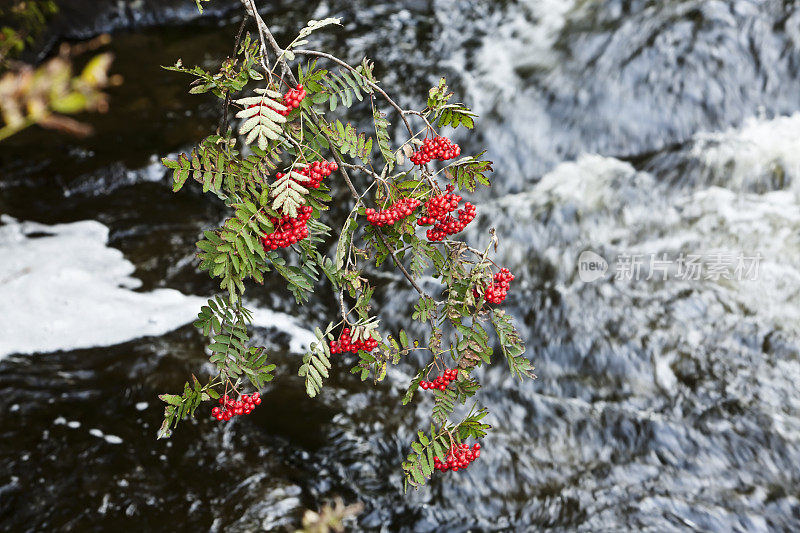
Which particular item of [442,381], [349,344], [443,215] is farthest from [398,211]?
[442,381]

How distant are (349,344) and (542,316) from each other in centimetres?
230

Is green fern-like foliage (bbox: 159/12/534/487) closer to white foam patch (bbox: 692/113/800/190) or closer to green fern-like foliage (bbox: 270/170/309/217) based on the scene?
green fern-like foliage (bbox: 270/170/309/217)

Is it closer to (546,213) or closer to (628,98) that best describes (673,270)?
(546,213)

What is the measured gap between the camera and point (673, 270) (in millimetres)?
3803

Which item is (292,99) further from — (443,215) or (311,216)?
(443,215)

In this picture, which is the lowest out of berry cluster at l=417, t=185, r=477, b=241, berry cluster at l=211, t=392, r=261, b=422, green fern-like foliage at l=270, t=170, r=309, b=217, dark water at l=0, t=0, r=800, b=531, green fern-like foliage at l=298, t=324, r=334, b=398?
dark water at l=0, t=0, r=800, b=531

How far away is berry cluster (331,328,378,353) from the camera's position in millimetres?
1545

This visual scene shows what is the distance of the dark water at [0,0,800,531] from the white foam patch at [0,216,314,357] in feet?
0.31

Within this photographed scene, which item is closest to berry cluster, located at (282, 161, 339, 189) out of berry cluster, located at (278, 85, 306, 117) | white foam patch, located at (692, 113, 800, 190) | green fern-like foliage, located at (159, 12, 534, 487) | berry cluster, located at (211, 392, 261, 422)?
green fern-like foliage, located at (159, 12, 534, 487)

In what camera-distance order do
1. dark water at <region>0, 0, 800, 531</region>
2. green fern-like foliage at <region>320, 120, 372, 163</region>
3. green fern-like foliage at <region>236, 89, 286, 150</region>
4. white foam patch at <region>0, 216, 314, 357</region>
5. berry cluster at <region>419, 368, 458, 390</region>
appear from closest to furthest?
green fern-like foliage at <region>236, 89, 286, 150</region>, green fern-like foliage at <region>320, 120, 372, 163</region>, berry cluster at <region>419, 368, 458, 390</region>, dark water at <region>0, 0, 800, 531</region>, white foam patch at <region>0, 216, 314, 357</region>

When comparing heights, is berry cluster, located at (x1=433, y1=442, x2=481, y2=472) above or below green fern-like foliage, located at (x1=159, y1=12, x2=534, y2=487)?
below

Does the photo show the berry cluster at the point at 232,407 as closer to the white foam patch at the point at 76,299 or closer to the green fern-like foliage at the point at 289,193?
the green fern-like foliage at the point at 289,193

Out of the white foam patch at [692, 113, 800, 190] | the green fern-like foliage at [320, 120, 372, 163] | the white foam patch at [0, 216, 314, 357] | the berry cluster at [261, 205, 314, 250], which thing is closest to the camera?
the berry cluster at [261, 205, 314, 250]

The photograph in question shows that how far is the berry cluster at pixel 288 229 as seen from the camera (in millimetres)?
1396
